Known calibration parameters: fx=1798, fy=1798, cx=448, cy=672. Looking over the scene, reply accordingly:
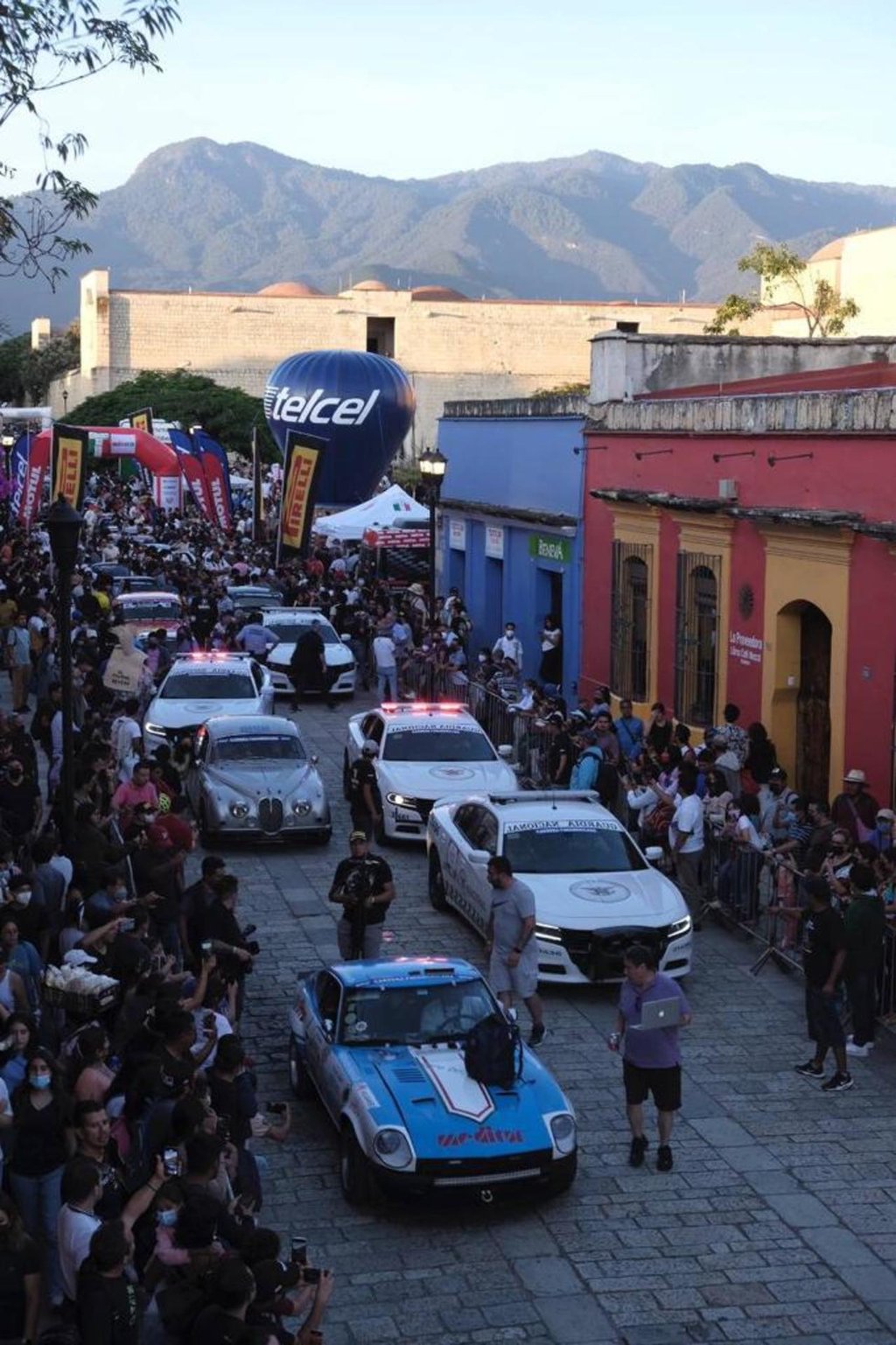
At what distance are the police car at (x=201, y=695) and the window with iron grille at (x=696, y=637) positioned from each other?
5.88 metres

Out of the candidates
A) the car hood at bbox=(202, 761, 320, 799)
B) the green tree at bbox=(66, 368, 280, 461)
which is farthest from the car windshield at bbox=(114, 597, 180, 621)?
the green tree at bbox=(66, 368, 280, 461)

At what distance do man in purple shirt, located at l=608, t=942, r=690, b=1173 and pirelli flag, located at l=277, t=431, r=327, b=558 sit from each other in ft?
85.6

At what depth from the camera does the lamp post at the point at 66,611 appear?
14.5 meters

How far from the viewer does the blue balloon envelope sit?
54906mm

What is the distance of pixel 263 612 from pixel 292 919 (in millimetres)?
16303

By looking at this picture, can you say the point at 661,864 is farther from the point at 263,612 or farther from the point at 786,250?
the point at 786,250

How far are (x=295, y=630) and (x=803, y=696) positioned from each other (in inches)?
496

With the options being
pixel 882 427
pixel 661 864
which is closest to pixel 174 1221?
pixel 661 864

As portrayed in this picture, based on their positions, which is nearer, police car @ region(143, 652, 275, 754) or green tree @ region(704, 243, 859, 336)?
police car @ region(143, 652, 275, 754)

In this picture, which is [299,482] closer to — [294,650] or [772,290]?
[294,650]

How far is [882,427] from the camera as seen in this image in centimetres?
2005

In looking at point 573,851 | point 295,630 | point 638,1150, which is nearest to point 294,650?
point 295,630

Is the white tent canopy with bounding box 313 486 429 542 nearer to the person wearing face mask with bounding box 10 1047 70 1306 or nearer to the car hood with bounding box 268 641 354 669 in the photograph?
the car hood with bounding box 268 641 354 669

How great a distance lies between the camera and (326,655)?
31406mm
